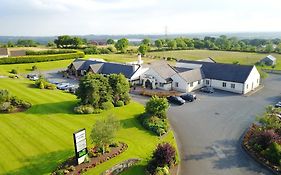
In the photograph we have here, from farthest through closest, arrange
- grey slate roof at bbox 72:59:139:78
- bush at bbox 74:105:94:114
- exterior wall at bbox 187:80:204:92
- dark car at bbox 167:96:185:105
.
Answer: grey slate roof at bbox 72:59:139:78, exterior wall at bbox 187:80:204:92, dark car at bbox 167:96:185:105, bush at bbox 74:105:94:114

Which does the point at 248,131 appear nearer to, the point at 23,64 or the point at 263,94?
the point at 263,94

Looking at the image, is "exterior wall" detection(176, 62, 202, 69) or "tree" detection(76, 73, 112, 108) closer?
"tree" detection(76, 73, 112, 108)

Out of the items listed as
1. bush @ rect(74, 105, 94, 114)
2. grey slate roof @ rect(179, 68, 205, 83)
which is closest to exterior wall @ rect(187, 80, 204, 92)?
grey slate roof @ rect(179, 68, 205, 83)

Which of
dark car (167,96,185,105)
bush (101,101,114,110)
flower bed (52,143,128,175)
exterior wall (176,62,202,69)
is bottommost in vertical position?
flower bed (52,143,128,175)

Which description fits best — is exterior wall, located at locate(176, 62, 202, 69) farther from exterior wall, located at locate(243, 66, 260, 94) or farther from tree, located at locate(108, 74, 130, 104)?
tree, located at locate(108, 74, 130, 104)

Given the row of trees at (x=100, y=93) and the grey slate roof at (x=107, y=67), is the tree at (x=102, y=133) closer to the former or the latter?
the row of trees at (x=100, y=93)

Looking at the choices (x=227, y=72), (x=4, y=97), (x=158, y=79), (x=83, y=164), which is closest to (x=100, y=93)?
(x=4, y=97)
